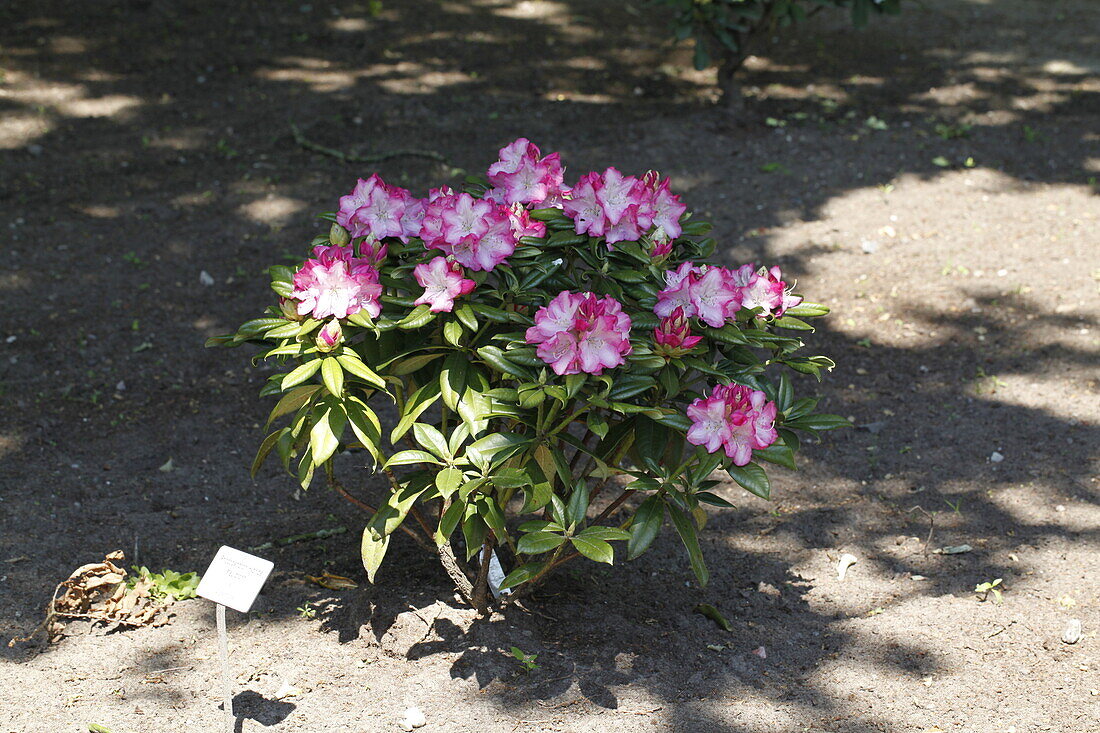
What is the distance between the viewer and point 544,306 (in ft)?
7.47

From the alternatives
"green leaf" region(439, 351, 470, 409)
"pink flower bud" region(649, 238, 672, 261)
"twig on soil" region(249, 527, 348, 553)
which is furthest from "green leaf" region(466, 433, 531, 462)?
"twig on soil" region(249, 527, 348, 553)

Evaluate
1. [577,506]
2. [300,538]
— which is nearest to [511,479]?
[577,506]

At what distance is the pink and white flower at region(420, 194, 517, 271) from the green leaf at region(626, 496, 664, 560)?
652 mm

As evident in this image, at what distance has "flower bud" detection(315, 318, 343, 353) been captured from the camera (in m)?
2.15

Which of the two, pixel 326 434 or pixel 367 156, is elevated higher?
pixel 326 434

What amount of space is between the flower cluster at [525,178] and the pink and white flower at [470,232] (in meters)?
0.17

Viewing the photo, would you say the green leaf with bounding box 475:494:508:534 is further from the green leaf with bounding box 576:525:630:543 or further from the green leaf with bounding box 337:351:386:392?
the green leaf with bounding box 337:351:386:392

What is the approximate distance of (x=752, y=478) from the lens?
215 cm

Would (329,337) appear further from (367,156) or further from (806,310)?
(367,156)

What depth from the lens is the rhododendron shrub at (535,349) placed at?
2102 millimetres

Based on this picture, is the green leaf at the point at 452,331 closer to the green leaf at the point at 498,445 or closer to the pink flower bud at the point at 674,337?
the green leaf at the point at 498,445

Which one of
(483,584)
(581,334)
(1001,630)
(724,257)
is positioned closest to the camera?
(581,334)

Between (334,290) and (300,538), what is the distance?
3.89 feet

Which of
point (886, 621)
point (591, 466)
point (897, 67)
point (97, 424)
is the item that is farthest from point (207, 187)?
point (897, 67)
